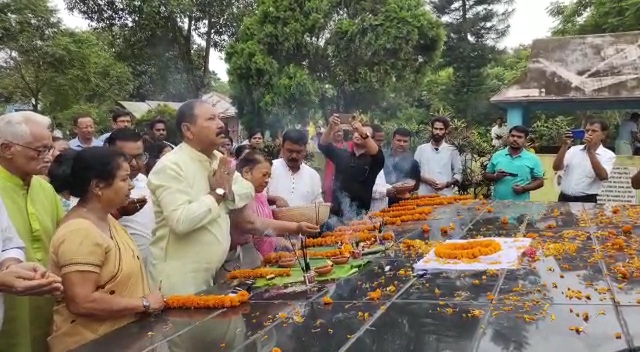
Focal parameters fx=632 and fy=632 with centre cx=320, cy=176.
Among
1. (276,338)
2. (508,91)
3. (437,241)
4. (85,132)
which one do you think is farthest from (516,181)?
(508,91)

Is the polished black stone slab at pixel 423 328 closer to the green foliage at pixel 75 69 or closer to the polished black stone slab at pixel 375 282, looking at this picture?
the polished black stone slab at pixel 375 282

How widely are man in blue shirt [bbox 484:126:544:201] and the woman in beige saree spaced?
5154 mm

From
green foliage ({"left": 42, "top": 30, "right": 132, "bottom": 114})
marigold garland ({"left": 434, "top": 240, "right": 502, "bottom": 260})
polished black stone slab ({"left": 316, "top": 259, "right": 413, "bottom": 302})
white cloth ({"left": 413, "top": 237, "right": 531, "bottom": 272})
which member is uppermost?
green foliage ({"left": 42, "top": 30, "right": 132, "bottom": 114})

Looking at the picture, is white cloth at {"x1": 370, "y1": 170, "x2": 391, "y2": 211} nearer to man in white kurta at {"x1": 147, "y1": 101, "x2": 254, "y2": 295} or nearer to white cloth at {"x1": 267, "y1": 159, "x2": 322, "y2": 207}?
white cloth at {"x1": 267, "y1": 159, "x2": 322, "y2": 207}

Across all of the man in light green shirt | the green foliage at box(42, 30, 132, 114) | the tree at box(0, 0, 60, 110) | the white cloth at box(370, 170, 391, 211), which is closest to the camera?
the man in light green shirt

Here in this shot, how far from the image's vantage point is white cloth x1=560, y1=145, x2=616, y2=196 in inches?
280

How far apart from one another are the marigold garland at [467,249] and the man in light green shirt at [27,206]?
219 cm

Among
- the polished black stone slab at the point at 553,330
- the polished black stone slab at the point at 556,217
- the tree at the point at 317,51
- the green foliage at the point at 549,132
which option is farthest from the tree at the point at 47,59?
the polished black stone slab at the point at 553,330

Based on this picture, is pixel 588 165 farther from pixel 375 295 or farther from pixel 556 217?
pixel 375 295

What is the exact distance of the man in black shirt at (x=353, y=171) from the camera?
566cm

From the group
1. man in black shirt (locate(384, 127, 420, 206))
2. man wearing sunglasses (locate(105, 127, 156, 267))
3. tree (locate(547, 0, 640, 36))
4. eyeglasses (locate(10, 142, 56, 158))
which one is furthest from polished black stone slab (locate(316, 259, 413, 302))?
tree (locate(547, 0, 640, 36))

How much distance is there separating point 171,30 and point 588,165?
51.3 feet

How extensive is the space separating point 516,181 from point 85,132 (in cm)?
478

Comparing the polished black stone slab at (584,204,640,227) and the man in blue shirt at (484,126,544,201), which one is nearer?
the polished black stone slab at (584,204,640,227)
